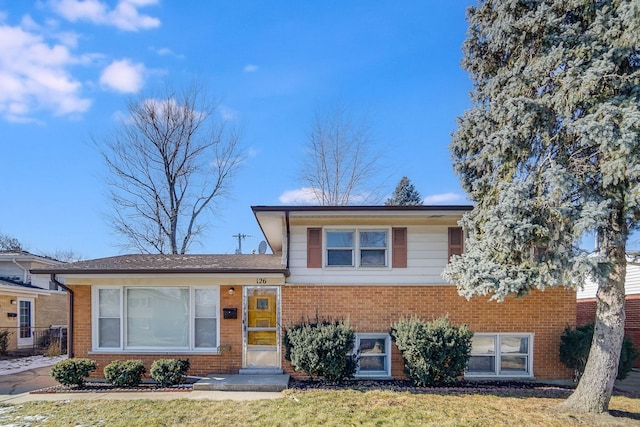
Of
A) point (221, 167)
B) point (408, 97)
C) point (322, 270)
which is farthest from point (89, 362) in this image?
point (221, 167)

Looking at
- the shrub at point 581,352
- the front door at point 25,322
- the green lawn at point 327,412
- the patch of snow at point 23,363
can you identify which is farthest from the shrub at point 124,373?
the front door at point 25,322

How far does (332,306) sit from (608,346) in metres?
5.42

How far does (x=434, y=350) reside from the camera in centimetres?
859

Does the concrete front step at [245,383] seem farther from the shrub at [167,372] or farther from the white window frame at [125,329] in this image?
the white window frame at [125,329]

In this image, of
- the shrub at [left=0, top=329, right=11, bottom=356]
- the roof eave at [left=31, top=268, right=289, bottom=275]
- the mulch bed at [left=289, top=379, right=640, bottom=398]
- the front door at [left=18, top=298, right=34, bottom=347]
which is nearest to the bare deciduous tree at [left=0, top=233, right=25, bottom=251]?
the front door at [left=18, top=298, right=34, bottom=347]

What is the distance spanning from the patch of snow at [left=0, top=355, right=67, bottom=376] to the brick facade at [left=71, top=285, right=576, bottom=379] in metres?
3.90

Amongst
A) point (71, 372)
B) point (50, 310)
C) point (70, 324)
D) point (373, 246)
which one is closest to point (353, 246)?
point (373, 246)

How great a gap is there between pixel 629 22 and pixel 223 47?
9439 millimetres

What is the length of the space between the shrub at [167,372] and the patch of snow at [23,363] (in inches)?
221

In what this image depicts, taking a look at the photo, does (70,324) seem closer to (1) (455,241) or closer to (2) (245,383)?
(2) (245,383)

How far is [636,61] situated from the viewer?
22.1 ft

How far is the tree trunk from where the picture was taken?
7.07 metres

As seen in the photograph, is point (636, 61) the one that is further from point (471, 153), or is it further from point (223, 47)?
point (223, 47)

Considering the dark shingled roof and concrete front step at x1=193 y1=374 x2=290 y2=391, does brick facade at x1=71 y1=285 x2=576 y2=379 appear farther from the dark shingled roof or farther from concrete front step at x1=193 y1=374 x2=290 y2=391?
the dark shingled roof
